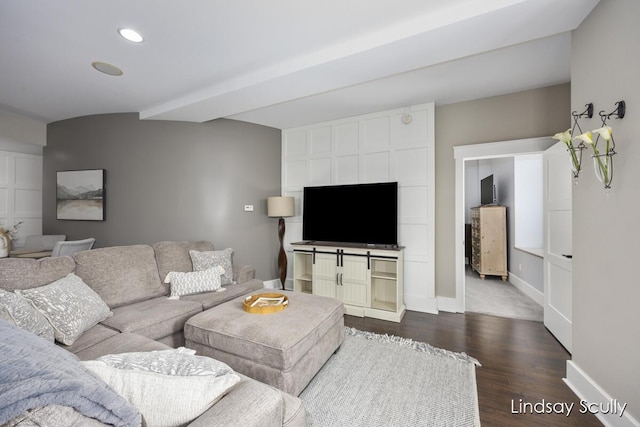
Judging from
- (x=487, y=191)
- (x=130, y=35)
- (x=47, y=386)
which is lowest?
(x=47, y=386)

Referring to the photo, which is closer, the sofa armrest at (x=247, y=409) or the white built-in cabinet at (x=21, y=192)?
the sofa armrest at (x=247, y=409)

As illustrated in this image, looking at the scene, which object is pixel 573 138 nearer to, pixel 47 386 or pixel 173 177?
pixel 47 386

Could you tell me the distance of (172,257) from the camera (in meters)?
3.01

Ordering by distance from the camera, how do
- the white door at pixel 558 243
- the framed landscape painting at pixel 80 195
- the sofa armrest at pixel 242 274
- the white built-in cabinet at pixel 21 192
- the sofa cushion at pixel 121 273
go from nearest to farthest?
1. the sofa cushion at pixel 121 273
2. the white door at pixel 558 243
3. the sofa armrest at pixel 242 274
4. the framed landscape painting at pixel 80 195
5. the white built-in cabinet at pixel 21 192

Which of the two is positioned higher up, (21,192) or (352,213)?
(21,192)

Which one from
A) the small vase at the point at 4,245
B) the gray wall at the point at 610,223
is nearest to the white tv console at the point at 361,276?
the gray wall at the point at 610,223

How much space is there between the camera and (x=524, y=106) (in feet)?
10.4

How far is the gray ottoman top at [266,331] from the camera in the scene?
5.69 feet

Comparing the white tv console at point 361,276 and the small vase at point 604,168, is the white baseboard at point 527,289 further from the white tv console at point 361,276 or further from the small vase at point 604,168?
the small vase at point 604,168

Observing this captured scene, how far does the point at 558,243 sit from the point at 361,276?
2.05 metres

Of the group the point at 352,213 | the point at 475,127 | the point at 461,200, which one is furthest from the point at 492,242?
the point at 352,213

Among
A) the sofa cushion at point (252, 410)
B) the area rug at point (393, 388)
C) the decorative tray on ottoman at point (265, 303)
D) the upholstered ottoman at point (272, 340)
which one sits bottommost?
the area rug at point (393, 388)

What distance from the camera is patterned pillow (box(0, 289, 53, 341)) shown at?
1.54 m

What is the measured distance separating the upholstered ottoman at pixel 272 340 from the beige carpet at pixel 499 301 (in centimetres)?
239
